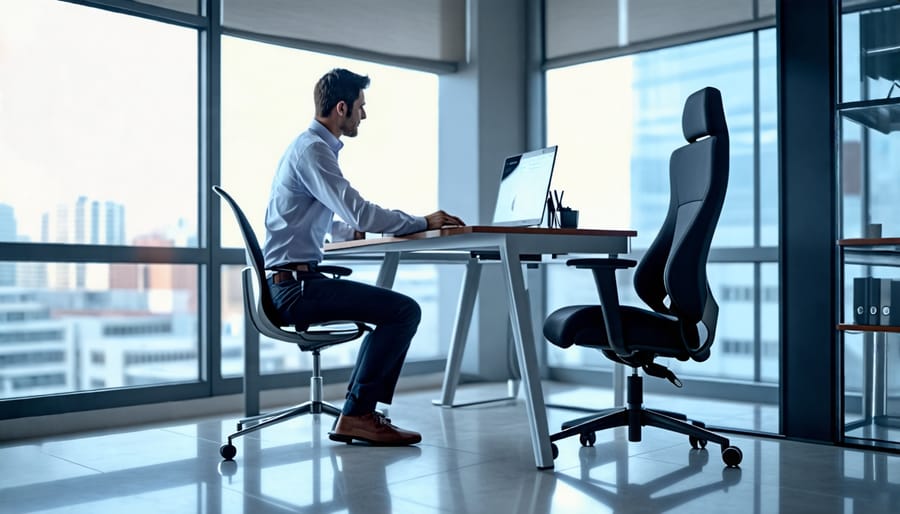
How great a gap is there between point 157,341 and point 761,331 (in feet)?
10.2

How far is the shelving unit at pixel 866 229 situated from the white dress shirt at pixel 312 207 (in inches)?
66.7

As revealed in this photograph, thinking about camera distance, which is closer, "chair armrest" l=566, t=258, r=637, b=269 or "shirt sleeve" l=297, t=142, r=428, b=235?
"chair armrest" l=566, t=258, r=637, b=269

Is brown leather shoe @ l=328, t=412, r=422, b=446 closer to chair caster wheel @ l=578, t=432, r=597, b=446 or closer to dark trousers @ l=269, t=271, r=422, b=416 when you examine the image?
dark trousers @ l=269, t=271, r=422, b=416

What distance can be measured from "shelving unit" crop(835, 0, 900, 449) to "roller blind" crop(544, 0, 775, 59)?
1.11 meters

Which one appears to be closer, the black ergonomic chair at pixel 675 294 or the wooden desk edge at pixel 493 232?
the black ergonomic chair at pixel 675 294

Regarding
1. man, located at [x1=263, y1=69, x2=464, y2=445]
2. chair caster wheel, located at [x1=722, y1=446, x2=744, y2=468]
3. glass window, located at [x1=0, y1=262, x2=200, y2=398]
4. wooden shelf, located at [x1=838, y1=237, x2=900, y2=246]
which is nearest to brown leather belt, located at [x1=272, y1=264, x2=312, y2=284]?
man, located at [x1=263, y1=69, x2=464, y2=445]

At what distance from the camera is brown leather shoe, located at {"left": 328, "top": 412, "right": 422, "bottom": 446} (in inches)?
133

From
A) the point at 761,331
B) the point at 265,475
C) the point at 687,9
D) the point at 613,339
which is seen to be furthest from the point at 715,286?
the point at 265,475

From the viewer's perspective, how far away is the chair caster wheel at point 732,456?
9.84 feet

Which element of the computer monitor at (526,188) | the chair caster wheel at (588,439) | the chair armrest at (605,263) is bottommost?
the chair caster wheel at (588,439)

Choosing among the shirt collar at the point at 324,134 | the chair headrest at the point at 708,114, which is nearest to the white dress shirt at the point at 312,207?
the shirt collar at the point at 324,134

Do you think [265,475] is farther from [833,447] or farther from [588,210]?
[588,210]

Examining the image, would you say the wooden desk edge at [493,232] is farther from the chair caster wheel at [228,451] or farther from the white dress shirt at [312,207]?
the chair caster wheel at [228,451]

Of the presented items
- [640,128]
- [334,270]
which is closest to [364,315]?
[334,270]
